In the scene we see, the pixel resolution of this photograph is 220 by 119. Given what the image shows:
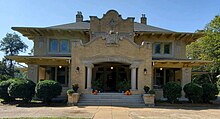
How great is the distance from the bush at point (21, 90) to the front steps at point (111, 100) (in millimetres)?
4091

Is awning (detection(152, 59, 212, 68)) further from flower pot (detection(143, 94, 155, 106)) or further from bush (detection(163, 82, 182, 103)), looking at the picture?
flower pot (detection(143, 94, 155, 106))

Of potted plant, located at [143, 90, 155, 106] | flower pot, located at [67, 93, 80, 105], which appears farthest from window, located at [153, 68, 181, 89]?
flower pot, located at [67, 93, 80, 105]

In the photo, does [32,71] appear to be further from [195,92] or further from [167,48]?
[195,92]

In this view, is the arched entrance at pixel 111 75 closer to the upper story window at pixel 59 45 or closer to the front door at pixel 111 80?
the front door at pixel 111 80

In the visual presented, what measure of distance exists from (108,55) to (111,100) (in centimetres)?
383

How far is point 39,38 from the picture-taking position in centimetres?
2308

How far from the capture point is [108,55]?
19.4 metres

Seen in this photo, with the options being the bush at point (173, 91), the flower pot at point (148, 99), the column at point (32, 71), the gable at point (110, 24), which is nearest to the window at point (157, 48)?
the gable at point (110, 24)

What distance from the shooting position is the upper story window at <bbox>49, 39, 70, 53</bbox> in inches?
920

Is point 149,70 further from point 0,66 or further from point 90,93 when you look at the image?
point 0,66

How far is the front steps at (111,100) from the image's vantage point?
17375 mm

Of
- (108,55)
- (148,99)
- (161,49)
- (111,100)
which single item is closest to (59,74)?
(108,55)

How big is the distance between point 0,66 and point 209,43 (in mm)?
49899

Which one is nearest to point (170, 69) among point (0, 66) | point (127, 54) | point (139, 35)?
point (139, 35)
